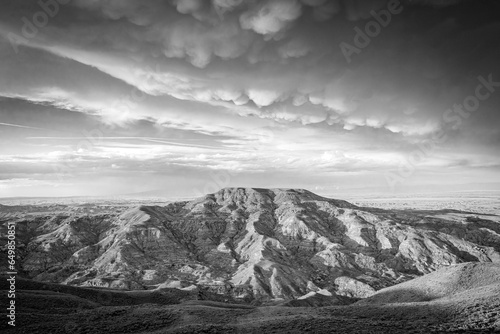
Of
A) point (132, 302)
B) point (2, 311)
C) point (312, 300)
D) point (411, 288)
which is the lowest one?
point (312, 300)

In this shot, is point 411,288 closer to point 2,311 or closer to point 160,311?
point 160,311

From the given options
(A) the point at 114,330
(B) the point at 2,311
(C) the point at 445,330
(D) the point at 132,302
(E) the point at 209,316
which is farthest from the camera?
(D) the point at 132,302

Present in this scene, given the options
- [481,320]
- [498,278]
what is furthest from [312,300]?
[481,320]

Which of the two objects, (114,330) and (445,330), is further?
(114,330)

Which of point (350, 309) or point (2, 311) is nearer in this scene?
point (2, 311)

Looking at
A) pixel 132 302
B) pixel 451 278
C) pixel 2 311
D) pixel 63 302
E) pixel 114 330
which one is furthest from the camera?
pixel 132 302

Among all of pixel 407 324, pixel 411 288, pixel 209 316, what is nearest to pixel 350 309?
pixel 407 324

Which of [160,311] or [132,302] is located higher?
[160,311]

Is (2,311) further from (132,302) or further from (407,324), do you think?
(407,324)

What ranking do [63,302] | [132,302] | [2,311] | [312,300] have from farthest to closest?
[312,300], [132,302], [63,302], [2,311]
